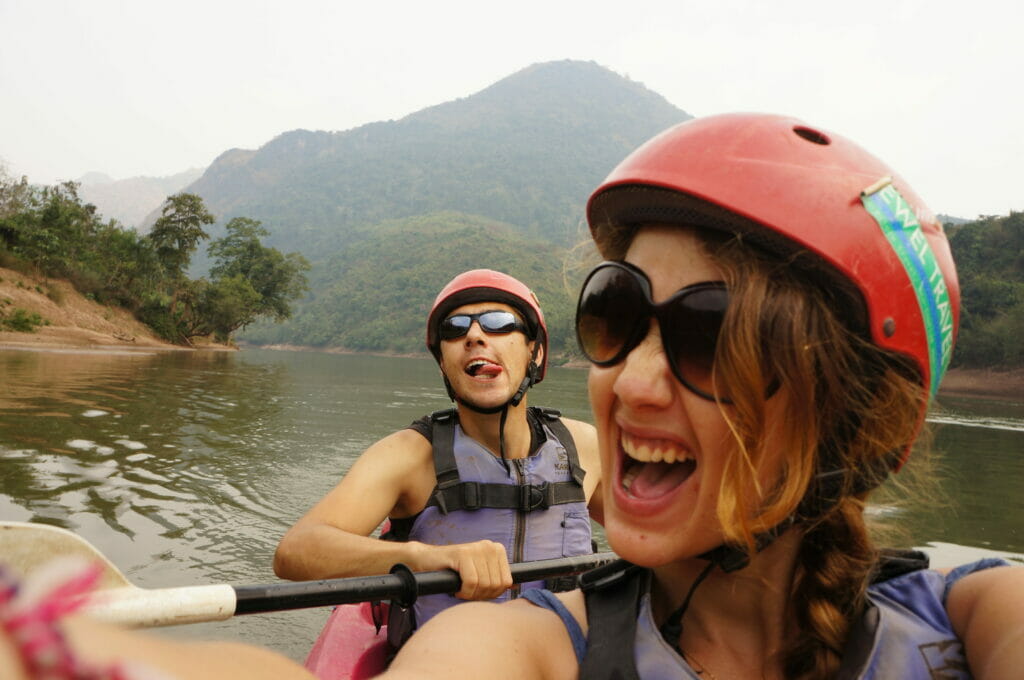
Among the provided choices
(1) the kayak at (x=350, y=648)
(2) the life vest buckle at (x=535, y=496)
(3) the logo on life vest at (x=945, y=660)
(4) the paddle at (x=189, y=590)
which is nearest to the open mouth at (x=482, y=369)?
(2) the life vest buckle at (x=535, y=496)

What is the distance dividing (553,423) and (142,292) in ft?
176

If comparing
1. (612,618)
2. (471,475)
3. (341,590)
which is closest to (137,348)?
Result: (471,475)

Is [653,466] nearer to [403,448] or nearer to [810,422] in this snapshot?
[810,422]

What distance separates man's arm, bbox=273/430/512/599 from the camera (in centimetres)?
277

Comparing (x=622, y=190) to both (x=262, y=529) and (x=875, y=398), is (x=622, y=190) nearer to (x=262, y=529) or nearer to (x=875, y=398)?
(x=875, y=398)

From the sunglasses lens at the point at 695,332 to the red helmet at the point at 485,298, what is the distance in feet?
9.02

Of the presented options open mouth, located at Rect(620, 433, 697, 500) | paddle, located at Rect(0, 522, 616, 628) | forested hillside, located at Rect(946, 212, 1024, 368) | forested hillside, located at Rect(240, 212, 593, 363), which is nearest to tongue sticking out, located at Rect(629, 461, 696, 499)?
open mouth, located at Rect(620, 433, 697, 500)

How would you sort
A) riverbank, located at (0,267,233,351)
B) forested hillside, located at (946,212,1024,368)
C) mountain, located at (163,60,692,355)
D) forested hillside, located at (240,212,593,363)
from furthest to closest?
mountain, located at (163,60,692,355) → forested hillside, located at (240,212,593,363) → forested hillside, located at (946,212,1024,368) → riverbank, located at (0,267,233,351)

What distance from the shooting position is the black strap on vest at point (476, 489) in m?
3.66

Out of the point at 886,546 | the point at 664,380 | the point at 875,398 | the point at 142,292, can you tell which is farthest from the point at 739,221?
the point at 142,292

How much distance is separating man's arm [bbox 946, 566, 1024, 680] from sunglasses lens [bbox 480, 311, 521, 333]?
117 inches

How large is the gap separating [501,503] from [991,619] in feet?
8.84

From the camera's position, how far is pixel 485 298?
4180 millimetres

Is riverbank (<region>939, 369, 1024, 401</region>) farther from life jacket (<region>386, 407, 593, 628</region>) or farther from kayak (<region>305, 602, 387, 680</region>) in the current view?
kayak (<region>305, 602, 387, 680</region>)
